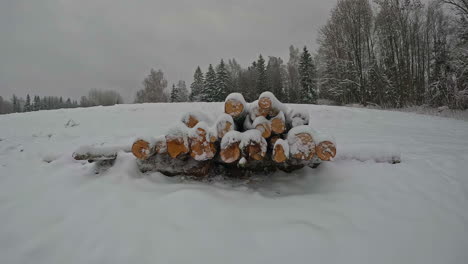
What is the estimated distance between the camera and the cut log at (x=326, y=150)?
5.63ft

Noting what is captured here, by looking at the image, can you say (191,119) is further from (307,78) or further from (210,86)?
(210,86)

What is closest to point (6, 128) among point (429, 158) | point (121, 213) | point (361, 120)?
point (121, 213)

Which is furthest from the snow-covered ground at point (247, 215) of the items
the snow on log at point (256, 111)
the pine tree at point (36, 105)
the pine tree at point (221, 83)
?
the pine tree at point (36, 105)

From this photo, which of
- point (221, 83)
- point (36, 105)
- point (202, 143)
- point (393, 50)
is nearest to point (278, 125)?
point (202, 143)

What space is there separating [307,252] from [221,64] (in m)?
31.3

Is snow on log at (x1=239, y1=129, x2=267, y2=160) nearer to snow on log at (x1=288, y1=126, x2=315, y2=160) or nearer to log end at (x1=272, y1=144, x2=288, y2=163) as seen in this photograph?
log end at (x1=272, y1=144, x2=288, y2=163)

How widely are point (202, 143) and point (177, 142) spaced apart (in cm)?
23

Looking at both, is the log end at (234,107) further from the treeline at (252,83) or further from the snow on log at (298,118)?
the treeline at (252,83)

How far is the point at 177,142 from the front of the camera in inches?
72.1

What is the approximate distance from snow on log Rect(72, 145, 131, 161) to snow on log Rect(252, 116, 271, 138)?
1.59 meters

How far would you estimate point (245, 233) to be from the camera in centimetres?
133

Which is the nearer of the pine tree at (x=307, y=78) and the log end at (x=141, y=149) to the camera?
→ the log end at (x=141, y=149)

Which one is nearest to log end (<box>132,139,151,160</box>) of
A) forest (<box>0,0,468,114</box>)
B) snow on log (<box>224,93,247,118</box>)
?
snow on log (<box>224,93,247,118</box>)

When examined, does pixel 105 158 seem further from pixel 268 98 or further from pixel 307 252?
pixel 307 252
